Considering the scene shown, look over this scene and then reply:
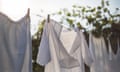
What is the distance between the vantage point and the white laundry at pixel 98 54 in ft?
11.2

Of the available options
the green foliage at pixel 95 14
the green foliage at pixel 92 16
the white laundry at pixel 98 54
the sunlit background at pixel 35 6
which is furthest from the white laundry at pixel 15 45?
the green foliage at pixel 95 14

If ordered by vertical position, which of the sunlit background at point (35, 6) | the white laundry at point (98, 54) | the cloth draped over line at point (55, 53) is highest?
the sunlit background at point (35, 6)

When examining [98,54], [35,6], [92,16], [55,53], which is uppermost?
[35,6]

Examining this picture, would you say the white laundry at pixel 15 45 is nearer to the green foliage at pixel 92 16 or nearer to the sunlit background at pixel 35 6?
the sunlit background at pixel 35 6

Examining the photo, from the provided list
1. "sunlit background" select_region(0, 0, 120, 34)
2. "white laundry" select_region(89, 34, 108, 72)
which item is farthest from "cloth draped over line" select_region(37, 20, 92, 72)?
"white laundry" select_region(89, 34, 108, 72)

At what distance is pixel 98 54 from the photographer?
348cm

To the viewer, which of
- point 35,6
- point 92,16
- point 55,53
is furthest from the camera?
point 92,16

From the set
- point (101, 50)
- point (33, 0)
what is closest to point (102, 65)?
point (101, 50)

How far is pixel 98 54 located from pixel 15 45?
1.48 meters

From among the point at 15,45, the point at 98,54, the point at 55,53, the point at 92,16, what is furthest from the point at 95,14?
the point at 15,45

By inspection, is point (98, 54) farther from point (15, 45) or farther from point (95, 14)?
point (15, 45)

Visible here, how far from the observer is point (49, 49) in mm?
2664

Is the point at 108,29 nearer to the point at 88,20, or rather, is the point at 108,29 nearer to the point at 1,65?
the point at 88,20

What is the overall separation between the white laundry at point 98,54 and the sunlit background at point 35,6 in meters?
0.72
